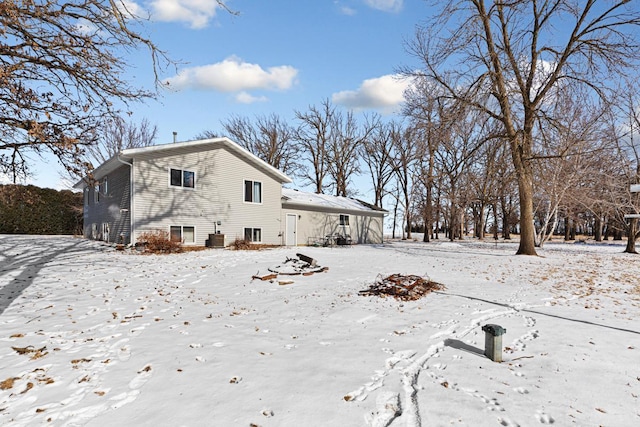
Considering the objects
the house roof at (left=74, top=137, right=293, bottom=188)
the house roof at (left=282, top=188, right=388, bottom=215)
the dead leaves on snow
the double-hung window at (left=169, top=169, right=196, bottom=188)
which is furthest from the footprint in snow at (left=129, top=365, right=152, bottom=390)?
the house roof at (left=282, top=188, right=388, bottom=215)

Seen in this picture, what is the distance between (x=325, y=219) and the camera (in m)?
23.8

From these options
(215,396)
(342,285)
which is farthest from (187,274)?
(215,396)

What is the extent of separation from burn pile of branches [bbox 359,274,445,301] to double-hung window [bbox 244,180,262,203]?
12161 millimetres

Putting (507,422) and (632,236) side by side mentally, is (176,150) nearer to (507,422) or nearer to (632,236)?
(507,422)

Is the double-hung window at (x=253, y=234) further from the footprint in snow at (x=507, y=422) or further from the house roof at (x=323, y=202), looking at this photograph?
the footprint in snow at (x=507, y=422)

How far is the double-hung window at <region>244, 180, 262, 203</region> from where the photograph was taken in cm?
1900

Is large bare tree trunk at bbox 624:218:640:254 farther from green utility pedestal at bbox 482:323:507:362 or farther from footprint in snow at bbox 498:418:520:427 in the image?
footprint in snow at bbox 498:418:520:427

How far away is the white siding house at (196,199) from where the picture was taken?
1509 centimetres

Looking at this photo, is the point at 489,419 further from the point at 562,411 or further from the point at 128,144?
the point at 128,144

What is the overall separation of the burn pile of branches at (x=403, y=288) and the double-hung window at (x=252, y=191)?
39.9 feet

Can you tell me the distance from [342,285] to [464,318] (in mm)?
3245

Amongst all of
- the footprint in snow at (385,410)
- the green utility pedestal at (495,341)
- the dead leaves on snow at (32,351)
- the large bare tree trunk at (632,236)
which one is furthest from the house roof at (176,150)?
the large bare tree trunk at (632,236)


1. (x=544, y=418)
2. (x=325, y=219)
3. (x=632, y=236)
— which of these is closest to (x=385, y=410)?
(x=544, y=418)

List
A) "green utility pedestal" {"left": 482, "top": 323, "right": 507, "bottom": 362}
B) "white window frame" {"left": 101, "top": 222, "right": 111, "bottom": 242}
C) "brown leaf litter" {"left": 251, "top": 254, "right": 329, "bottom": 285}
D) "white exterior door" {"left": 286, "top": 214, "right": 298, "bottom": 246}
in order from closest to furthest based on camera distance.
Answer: "green utility pedestal" {"left": 482, "top": 323, "right": 507, "bottom": 362} → "brown leaf litter" {"left": 251, "top": 254, "right": 329, "bottom": 285} → "white window frame" {"left": 101, "top": 222, "right": 111, "bottom": 242} → "white exterior door" {"left": 286, "top": 214, "right": 298, "bottom": 246}
